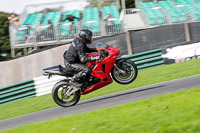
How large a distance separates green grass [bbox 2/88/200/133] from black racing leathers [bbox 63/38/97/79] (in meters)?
1.62

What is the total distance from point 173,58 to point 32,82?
6.35m

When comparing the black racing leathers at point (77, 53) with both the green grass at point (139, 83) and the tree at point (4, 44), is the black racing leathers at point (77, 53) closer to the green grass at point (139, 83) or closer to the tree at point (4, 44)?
the green grass at point (139, 83)

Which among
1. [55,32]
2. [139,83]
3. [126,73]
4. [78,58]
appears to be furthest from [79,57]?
[55,32]

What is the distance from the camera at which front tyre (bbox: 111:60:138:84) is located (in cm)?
763

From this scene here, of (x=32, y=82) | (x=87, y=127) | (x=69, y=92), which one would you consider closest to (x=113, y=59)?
(x=69, y=92)

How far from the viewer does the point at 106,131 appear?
4.82 meters

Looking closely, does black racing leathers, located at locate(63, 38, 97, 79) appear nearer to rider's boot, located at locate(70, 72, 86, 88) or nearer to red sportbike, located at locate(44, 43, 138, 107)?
rider's boot, located at locate(70, 72, 86, 88)

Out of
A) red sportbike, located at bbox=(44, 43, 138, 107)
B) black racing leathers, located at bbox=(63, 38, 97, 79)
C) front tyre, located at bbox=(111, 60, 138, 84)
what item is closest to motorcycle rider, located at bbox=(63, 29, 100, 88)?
black racing leathers, located at bbox=(63, 38, 97, 79)

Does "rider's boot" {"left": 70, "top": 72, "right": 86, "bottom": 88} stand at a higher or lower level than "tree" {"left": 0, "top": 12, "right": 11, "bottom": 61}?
lower

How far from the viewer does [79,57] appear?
7539mm

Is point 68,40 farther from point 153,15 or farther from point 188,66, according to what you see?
point 188,66

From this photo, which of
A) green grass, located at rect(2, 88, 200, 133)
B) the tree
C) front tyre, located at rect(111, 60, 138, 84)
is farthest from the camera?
the tree

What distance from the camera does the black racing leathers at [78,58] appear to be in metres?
7.45

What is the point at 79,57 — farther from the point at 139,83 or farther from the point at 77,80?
the point at 139,83
